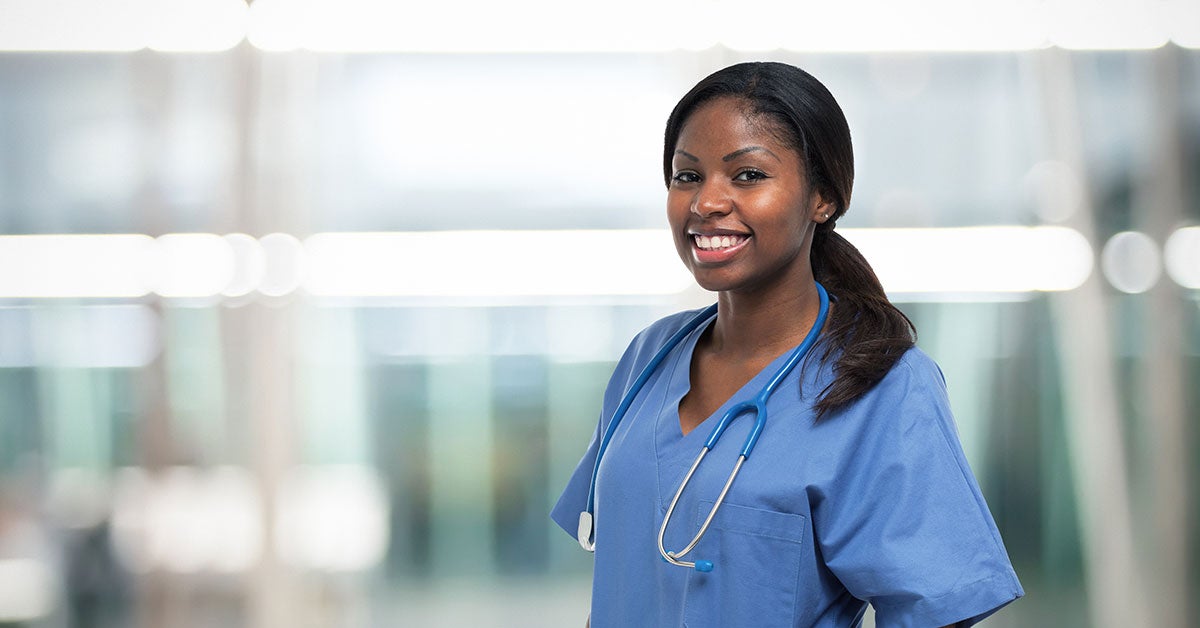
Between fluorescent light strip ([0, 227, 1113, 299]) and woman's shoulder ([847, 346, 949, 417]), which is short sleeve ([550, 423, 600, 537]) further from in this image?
fluorescent light strip ([0, 227, 1113, 299])

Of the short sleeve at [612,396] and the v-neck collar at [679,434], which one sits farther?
the short sleeve at [612,396]

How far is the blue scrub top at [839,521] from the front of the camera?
90cm

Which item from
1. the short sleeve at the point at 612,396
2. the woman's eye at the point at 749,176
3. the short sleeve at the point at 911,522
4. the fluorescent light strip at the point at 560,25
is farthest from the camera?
the fluorescent light strip at the point at 560,25

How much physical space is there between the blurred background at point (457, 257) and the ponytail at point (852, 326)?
51.8 inches

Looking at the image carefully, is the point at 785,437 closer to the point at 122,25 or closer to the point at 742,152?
the point at 742,152

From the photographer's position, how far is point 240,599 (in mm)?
2455

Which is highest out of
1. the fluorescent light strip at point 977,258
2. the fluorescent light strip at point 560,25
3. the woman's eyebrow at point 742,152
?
the fluorescent light strip at point 560,25

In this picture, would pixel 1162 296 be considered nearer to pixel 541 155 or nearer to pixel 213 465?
pixel 541 155

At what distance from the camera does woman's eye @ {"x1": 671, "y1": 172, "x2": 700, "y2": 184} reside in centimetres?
104

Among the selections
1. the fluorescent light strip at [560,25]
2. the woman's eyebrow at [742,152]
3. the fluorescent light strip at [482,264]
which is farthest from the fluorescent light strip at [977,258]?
the woman's eyebrow at [742,152]

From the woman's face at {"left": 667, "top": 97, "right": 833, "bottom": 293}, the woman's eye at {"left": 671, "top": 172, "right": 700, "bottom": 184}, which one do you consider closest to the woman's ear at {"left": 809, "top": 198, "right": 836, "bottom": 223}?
the woman's face at {"left": 667, "top": 97, "right": 833, "bottom": 293}

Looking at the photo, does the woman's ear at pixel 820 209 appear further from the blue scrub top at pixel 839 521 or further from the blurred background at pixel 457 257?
the blurred background at pixel 457 257

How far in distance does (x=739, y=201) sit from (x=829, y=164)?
10cm

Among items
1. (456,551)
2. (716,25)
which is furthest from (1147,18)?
(456,551)
